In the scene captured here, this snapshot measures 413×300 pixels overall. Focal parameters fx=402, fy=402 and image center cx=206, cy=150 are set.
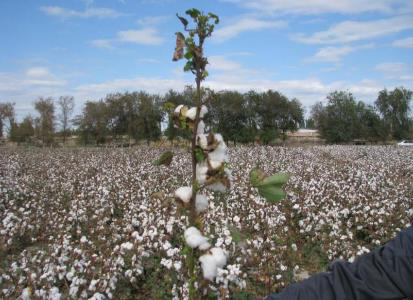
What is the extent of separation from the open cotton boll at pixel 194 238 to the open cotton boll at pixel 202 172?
90mm

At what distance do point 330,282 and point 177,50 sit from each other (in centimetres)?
74

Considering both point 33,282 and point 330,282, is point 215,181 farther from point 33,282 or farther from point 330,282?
point 33,282

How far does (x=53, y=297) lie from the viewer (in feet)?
11.8

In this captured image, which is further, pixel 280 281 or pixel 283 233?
pixel 283 233

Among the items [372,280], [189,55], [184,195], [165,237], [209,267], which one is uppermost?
[189,55]

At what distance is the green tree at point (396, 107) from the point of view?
6906 centimetres

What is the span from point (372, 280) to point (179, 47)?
0.78 metres

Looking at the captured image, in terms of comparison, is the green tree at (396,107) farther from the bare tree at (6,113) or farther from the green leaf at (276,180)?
the green leaf at (276,180)

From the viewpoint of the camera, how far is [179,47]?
78 centimetres

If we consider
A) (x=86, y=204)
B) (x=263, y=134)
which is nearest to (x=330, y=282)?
(x=86, y=204)

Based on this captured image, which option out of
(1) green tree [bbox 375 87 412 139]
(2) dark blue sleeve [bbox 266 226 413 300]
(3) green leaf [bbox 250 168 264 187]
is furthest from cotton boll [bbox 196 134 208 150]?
(1) green tree [bbox 375 87 412 139]

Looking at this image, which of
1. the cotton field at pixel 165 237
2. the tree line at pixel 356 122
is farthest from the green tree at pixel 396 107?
the cotton field at pixel 165 237

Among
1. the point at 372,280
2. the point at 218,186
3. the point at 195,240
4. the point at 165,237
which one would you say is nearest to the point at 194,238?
the point at 195,240

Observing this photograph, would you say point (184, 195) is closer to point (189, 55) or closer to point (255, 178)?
point (255, 178)
